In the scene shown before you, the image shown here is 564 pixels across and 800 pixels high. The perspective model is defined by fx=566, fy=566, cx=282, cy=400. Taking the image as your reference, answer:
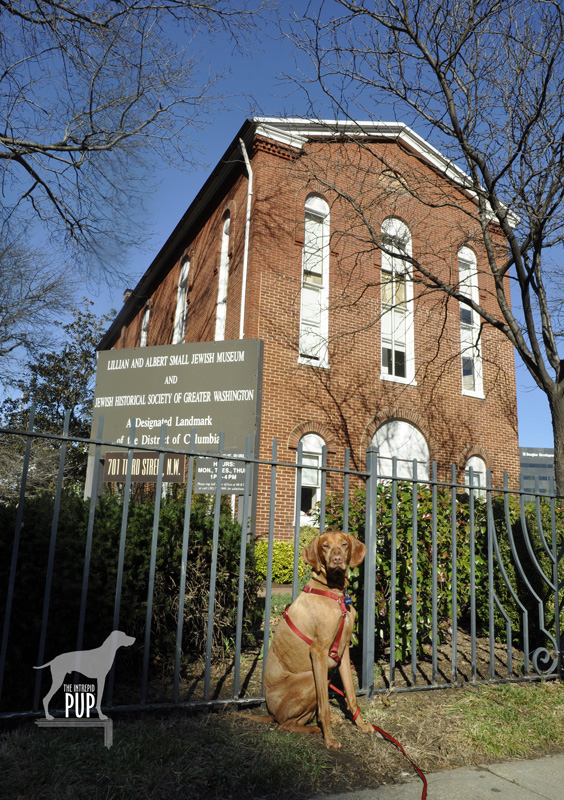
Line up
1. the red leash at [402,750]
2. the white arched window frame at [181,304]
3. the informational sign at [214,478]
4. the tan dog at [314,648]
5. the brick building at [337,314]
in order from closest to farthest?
the red leash at [402,750], the tan dog at [314,648], the informational sign at [214,478], the brick building at [337,314], the white arched window frame at [181,304]

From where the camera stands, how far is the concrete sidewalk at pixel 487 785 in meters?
2.90

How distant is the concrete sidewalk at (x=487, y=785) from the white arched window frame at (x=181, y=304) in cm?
1621

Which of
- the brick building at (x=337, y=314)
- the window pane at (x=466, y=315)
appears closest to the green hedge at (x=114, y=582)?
the brick building at (x=337, y=314)

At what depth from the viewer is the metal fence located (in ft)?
12.4

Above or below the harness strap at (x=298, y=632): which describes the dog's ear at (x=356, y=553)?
above

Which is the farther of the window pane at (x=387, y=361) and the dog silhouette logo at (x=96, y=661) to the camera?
the window pane at (x=387, y=361)

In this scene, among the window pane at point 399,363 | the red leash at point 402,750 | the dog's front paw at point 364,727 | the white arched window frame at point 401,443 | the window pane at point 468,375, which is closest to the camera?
the red leash at point 402,750

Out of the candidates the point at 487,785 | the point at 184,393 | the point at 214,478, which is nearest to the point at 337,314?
the point at 184,393

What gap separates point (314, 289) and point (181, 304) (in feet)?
20.6

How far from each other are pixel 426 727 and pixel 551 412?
649 cm

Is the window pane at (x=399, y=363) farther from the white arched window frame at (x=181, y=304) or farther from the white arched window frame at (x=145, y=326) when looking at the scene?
the white arched window frame at (x=145, y=326)

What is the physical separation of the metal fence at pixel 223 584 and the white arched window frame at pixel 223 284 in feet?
30.1

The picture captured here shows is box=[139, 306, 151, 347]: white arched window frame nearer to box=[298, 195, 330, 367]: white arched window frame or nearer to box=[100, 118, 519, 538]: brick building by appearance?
box=[100, 118, 519, 538]: brick building

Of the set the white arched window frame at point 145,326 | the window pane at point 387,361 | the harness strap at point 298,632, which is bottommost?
the harness strap at point 298,632
